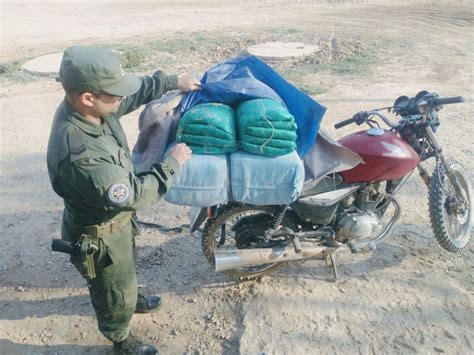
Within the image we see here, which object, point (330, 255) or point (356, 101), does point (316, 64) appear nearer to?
point (356, 101)

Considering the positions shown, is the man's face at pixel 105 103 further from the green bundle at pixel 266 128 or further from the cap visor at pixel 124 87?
the green bundle at pixel 266 128

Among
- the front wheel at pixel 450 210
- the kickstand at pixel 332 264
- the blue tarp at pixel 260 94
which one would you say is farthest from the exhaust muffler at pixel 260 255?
the front wheel at pixel 450 210

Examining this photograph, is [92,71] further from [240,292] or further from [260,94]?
[240,292]

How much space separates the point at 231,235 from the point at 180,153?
1.30 metres

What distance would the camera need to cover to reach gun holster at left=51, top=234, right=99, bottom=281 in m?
2.43

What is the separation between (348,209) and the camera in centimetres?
324

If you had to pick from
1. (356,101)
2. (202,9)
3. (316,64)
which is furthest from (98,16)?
(356,101)

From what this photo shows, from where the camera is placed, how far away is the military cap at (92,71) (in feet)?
7.04

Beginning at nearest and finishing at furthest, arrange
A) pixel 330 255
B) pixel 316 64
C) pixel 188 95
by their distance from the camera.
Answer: pixel 188 95
pixel 330 255
pixel 316 64

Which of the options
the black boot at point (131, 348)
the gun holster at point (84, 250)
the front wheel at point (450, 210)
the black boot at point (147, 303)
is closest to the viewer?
the gun holster at point (84, 250)

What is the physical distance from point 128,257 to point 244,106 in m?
1.10

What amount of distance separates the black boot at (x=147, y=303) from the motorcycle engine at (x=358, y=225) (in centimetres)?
136

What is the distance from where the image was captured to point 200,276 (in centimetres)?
360

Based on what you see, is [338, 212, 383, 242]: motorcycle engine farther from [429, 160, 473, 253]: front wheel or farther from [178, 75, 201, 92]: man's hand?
[178, 75, 201, 92]: man's hand
